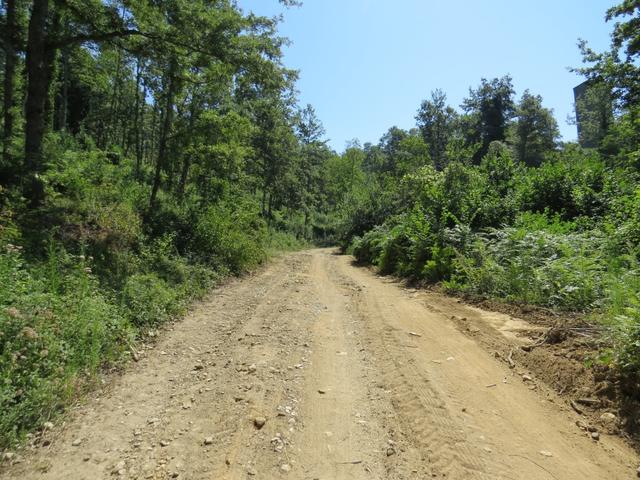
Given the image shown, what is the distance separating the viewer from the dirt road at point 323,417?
3338 millimetres

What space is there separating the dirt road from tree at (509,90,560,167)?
5274cm

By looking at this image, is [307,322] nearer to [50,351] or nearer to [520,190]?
[50,351]

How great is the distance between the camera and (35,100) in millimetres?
9367

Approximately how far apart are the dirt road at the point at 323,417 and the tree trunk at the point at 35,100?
223 inches

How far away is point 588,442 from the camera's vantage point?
3768mm

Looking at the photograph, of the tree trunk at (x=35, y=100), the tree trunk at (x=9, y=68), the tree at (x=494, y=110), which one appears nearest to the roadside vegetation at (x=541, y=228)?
the tree trunk at (x=35, y=100)

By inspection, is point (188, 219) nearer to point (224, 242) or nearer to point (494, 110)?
point (224, 242)

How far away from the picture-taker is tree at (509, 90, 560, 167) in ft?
169

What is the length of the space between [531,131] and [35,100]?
55.9 m

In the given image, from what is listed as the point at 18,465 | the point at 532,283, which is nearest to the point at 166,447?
the point at 18,465

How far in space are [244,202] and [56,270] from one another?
1105 cm

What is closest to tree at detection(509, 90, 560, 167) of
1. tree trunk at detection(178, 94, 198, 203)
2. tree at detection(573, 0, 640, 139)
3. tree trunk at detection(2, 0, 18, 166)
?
tree at detection(573, 0, 640, 139)


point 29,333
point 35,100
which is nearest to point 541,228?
point 29,333

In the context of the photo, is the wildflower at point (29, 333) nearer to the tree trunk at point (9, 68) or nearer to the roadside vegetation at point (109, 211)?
the roadside vegetation at point (109, 211)
